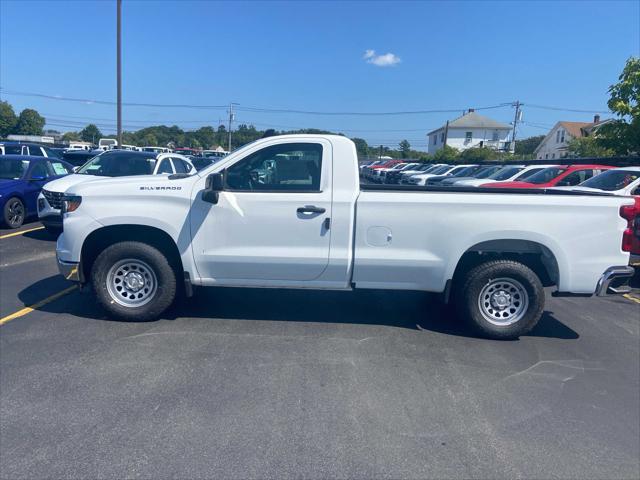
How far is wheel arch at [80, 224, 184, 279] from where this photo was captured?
538 centimetres

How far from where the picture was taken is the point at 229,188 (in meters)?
5.18

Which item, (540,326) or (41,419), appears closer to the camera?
(41,419)

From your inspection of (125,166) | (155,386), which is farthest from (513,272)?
(125,166)

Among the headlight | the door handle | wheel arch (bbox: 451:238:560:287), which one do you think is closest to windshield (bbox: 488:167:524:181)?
wheel arch (bbox: 451:238:560:287)

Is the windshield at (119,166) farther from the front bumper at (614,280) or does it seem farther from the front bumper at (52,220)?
the front bumper at (614,280)

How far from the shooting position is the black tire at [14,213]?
34.2 ft

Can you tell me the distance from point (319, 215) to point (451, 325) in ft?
6.95

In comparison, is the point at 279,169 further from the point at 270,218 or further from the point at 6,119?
the point at 6,119

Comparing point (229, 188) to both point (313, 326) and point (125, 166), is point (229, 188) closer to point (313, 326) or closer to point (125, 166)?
point (313, 326)

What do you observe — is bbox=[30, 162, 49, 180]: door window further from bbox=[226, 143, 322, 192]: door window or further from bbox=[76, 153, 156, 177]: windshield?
bbox=[226, 143, 322, 192]: door window

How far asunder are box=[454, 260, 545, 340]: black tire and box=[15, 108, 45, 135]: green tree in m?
90.0

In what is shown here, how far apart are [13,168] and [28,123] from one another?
271ft

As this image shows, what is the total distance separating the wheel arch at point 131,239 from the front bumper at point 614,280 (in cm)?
447

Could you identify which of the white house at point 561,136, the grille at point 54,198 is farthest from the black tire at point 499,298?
the white house at point 561,136
